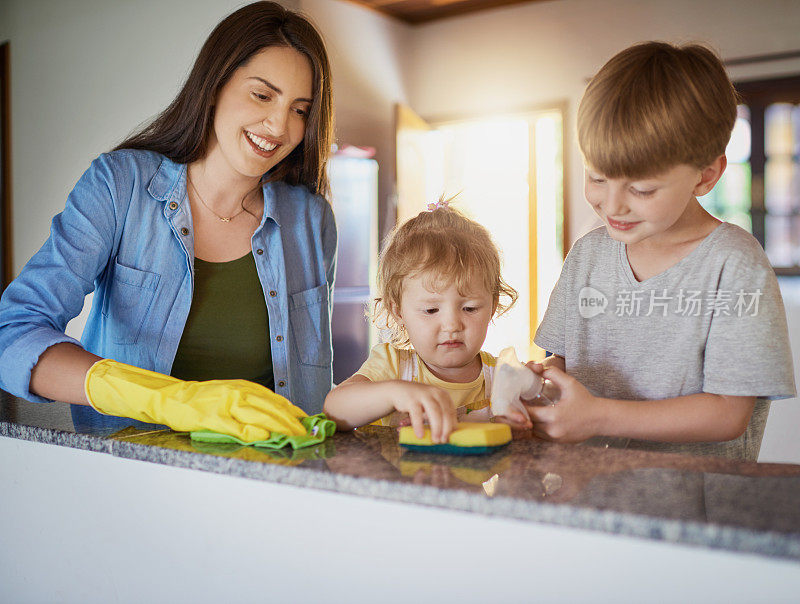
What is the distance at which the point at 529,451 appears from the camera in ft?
2.70

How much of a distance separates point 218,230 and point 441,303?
1.71 ft

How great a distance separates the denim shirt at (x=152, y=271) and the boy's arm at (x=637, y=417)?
2.23 feet

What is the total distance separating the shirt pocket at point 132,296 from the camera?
4.55ft

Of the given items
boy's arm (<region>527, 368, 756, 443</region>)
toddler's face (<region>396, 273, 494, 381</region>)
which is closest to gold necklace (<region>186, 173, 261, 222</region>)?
toddler's face (<region>396, 273, 494, 381</region>)

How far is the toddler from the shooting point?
126 cm

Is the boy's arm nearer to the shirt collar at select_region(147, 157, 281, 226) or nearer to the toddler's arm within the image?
the toddler's arm

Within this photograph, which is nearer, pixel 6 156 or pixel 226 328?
pixel 226 328

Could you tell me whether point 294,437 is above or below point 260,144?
below

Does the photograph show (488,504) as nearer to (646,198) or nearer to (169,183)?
(646,198)

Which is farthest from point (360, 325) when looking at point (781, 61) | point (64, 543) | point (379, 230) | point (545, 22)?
point (64, 543)

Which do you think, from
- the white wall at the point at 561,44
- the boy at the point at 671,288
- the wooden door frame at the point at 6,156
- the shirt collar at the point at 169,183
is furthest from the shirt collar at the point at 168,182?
the white wall at the point at 561,44

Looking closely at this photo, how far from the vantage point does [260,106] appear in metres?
1.38

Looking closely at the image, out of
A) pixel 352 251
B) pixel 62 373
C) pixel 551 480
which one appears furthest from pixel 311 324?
pixel 352 251

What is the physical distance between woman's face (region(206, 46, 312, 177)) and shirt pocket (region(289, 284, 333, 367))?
0.29 meters
